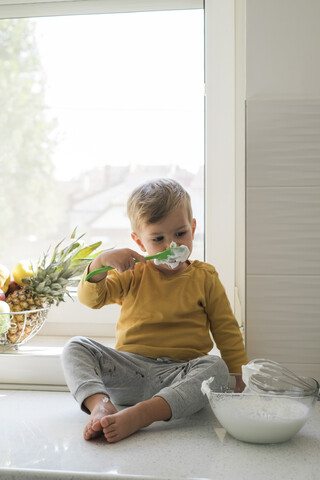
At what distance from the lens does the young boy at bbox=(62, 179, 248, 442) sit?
1281mm

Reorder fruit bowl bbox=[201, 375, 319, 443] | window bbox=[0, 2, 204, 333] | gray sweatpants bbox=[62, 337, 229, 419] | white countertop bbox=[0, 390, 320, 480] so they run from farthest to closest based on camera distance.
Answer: window bbox=[0, 2, 204, 333], gray sweatpants bbox=[62, 337, 229, 419], fruit bowl bbox=[201, 375, 319, 443], white countertop bbox=[0, 390, 320, 480]

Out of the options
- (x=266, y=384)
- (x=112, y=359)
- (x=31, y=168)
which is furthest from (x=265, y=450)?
(x=31, y=168)

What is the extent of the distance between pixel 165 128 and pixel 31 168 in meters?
0.43

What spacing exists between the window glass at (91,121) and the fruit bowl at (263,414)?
28.5 inches

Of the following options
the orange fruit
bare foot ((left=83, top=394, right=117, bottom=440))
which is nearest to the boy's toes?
bare foot ((left=83, top=394, right=117, bottom=440))

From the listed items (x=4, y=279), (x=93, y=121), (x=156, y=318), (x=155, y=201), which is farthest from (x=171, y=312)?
(x=93, y=121)

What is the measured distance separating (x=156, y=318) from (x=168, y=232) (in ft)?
0.65

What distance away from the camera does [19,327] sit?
1538mm

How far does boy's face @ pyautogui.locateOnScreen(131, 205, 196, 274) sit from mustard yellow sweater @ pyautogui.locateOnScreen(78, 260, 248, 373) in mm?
83

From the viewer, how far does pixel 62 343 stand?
1.69 m

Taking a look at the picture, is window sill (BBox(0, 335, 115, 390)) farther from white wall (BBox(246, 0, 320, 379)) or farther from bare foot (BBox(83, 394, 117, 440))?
white wall (BBox(246, 0, 320, 379))

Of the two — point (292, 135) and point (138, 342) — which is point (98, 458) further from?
point (292, 135)

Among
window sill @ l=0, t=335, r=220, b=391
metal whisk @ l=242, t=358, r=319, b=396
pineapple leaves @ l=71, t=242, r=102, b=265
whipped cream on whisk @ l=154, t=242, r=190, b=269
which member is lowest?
window sill @ l=0, t=335, r=220, b=391

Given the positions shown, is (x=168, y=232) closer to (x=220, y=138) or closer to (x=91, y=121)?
(x=220, y=138)
